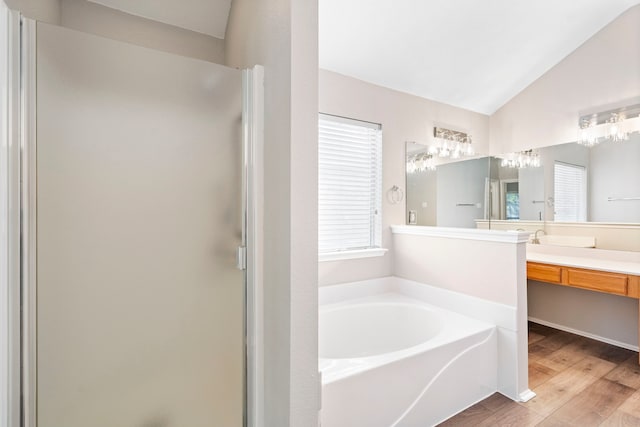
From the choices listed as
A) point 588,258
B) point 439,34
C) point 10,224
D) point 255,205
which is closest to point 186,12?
point 255,205

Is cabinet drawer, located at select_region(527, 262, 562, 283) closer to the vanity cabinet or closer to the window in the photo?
the vanity cabinet

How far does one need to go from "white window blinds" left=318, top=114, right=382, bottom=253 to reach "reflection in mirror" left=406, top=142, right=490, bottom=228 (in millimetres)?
407

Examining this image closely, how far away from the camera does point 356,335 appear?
2578 mm

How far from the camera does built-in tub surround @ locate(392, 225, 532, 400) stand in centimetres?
206

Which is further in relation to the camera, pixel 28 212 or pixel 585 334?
pixel 585 334

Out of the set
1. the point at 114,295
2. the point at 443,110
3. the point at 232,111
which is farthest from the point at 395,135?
the point at 114,295

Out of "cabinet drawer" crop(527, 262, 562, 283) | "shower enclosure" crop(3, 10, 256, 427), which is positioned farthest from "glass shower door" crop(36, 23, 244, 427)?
"cabinet drawer" crop(527, 262, 562, 283)

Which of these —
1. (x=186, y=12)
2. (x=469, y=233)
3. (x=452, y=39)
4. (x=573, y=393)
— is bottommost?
(x=573, y=393)

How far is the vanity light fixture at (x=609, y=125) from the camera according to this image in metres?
2.64

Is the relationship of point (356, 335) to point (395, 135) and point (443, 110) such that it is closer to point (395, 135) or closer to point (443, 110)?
point (395, 135)

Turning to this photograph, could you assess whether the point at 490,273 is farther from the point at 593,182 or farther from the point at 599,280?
the point at 593,182

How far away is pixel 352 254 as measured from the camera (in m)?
2.76

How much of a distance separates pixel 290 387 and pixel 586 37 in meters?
3.82

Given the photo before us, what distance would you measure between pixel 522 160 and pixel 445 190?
0.91m
